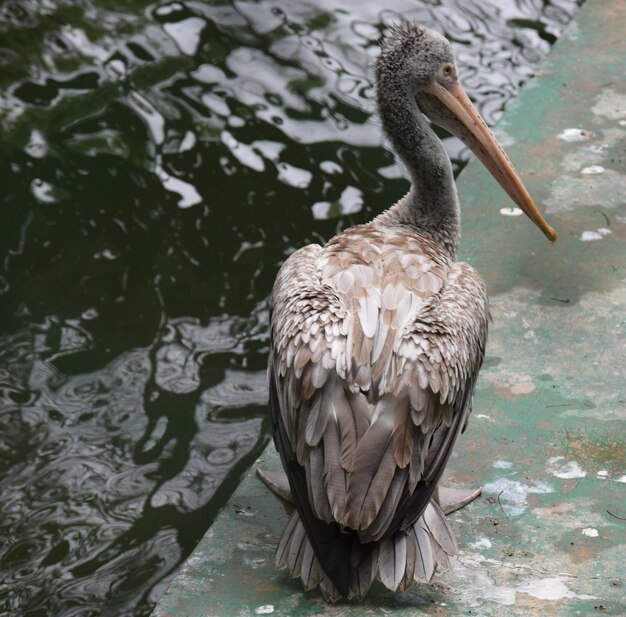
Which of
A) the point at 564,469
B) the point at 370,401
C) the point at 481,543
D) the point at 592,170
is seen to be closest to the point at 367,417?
the point at 370,401

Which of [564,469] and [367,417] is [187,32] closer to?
[564,469]

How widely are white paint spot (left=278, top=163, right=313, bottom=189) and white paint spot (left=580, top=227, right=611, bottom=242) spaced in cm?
201

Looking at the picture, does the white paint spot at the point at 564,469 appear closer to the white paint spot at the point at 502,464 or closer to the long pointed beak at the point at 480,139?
the white paint spot at the point at 502,464

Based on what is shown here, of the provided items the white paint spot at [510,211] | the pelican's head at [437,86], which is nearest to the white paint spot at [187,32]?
the white paint spot at [510,211]

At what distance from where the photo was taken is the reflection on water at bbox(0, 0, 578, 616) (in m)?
4.91

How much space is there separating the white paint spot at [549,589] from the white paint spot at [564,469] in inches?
20.9

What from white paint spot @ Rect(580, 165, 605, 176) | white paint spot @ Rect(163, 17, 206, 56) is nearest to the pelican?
white paint spot @ Rect(580, 165, 605, 176)

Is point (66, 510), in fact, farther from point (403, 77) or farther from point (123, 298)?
point (403, 77)

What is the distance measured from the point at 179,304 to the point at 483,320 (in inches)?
99.5

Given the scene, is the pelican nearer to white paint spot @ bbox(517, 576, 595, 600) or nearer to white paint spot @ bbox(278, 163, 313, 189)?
white paint spot @ bbox(517, 576, 595, 600)

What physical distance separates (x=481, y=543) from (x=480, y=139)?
1.63 metres

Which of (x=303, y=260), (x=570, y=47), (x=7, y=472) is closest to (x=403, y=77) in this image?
(x=303, y=260)

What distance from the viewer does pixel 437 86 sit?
4562mm

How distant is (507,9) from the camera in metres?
8.48
